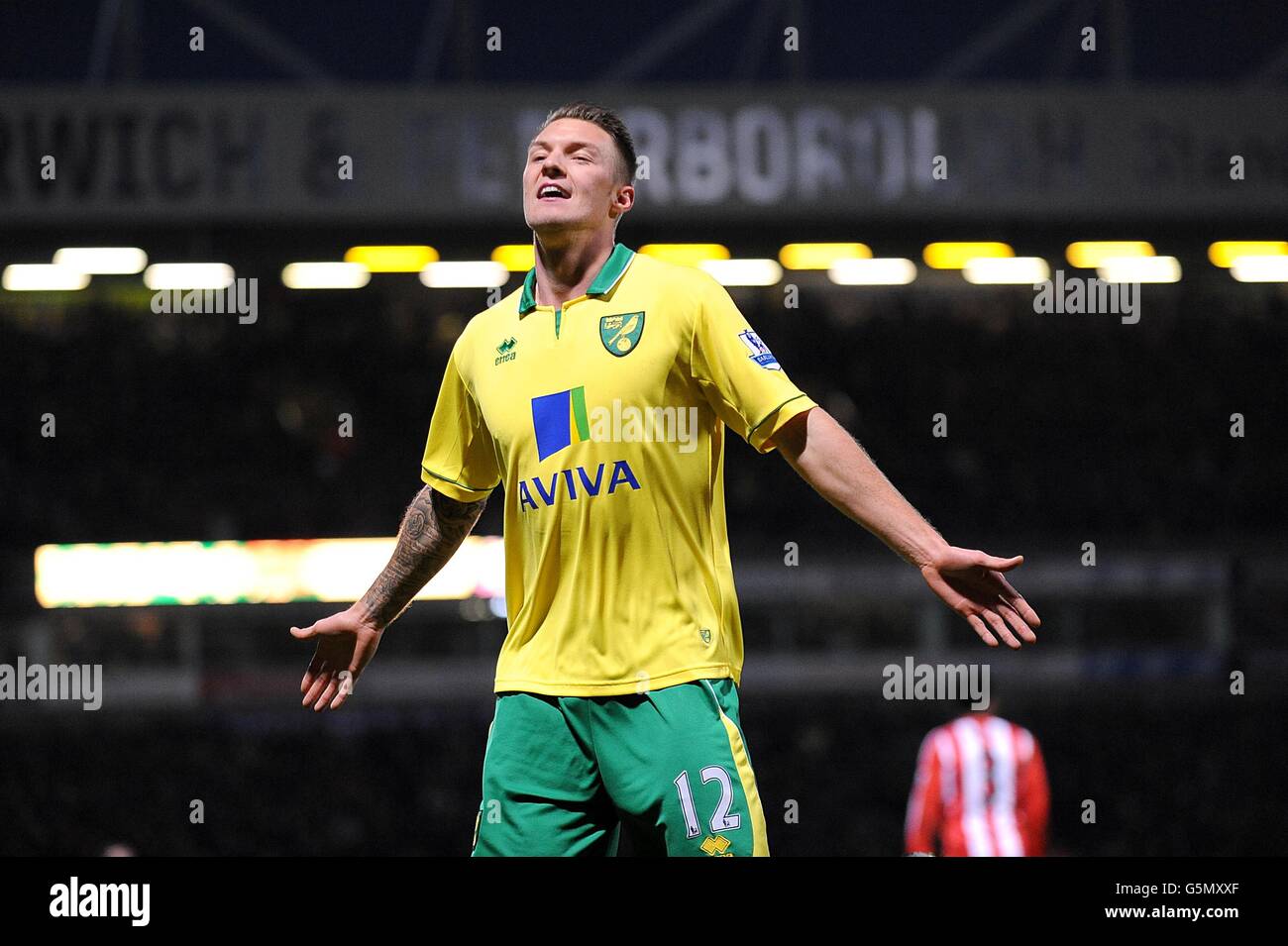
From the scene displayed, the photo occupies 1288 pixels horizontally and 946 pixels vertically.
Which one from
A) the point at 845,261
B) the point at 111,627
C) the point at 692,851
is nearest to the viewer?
the point at 692,851

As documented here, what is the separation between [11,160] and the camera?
403 inches

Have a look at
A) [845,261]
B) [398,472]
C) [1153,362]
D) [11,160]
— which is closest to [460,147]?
[11,160]

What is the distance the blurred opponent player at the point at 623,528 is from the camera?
10.5 feet

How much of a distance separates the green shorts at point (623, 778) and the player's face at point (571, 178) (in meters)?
0.98

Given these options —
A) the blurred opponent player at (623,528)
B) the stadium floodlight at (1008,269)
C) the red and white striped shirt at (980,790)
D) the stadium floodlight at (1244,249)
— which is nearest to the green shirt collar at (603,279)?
the blurred opponent player at (623,528)

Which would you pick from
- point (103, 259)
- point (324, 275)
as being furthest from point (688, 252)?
point (103, 259)

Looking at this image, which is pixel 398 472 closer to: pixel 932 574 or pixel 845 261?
pixel 845 261

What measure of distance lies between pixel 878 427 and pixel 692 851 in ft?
47.7

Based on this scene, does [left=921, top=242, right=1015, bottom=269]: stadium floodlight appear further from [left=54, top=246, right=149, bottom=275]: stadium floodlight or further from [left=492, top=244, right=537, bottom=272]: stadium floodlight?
[left=54, top=246, right=149, bottom=275]: stadium floodlight

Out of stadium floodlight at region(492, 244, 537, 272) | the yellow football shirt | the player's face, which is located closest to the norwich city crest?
the yellow football shirt

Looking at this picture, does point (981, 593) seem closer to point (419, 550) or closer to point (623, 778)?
point (623, 778)

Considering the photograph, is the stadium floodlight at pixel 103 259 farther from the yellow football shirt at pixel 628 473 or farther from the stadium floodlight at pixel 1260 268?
the yellow football shirt at pixel 628 473

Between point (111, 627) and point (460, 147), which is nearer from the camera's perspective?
point (460, 147)

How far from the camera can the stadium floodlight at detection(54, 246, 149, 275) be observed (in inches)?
524
